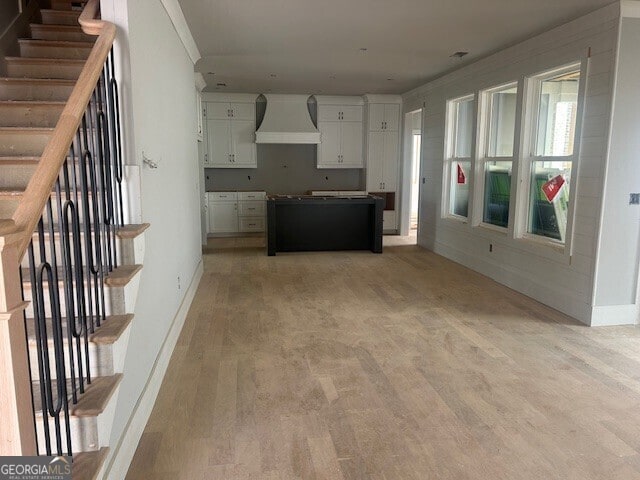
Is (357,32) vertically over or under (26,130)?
over

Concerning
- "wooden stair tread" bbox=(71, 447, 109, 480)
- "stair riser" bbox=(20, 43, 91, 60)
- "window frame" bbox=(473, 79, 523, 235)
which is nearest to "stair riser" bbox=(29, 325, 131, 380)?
"wooden stair tread" bbox=(71, 447, 109, 480)

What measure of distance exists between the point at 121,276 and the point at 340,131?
24.3 feet

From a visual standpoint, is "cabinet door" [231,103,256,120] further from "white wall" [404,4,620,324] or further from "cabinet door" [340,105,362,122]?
"white wall" [404,4,620,324]

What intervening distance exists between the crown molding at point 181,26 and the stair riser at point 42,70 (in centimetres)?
80

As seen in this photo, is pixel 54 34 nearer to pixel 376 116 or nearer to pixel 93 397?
pixel 93 397

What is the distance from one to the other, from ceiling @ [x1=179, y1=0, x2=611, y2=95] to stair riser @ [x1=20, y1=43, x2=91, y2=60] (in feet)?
3.00

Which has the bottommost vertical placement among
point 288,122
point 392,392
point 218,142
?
point 392,392

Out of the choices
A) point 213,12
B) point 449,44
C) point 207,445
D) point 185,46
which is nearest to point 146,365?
point 207,445

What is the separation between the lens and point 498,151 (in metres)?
5.68

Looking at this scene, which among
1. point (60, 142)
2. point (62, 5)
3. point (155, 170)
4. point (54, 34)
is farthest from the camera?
point (62, 5)

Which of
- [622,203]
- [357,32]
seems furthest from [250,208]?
[622,203]

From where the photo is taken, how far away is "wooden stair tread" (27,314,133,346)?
1.87 meters

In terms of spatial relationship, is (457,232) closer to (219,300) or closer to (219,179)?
(219,300)

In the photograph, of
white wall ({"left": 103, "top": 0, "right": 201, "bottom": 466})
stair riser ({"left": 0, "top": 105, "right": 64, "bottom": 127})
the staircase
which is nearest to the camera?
the staircase
